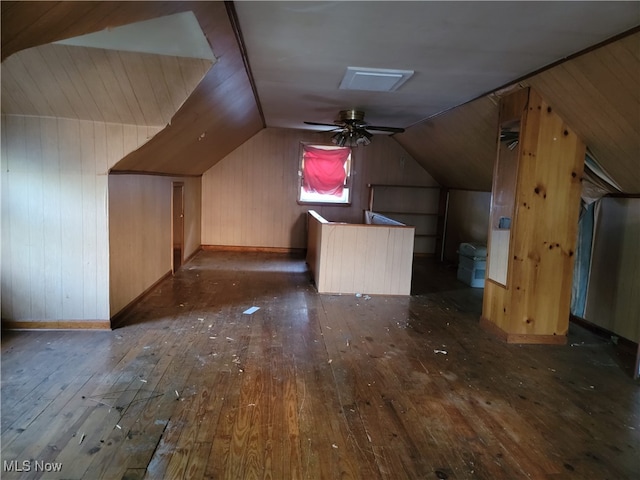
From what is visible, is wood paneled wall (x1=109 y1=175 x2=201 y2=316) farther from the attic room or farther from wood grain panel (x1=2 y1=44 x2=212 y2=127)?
wood grain panel (x1=2 y1=44 x2=212 y2=127)

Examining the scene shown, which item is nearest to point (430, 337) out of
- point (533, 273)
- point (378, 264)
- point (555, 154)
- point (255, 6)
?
point (533, 273)

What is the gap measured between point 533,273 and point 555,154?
1.05m

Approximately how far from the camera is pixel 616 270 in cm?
384

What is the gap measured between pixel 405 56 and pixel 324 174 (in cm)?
483

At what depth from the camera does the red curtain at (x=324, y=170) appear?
7715 mm

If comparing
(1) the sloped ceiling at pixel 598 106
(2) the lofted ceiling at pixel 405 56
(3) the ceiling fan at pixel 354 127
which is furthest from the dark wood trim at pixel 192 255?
(1) the sloped ceiling at pixel 598 106

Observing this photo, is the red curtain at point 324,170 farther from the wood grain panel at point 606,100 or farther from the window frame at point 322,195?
the wood grain panel at point 606,100

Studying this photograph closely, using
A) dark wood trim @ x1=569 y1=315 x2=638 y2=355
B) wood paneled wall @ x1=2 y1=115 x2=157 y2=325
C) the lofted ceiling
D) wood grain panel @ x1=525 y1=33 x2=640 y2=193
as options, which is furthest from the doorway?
dark wood trim @ x1=569 y1=315 x2=638 y2=355

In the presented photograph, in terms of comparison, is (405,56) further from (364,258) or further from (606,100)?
(364,258)

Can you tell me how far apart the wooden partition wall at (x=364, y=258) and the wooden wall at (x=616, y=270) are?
1.97 metres

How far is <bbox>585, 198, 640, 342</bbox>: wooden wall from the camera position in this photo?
11.9ft

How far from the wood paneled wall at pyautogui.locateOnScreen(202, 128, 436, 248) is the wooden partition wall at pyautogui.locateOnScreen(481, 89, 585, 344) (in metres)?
4.12

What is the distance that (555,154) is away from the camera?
3480mm

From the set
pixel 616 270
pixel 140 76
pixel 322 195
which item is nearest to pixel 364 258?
pixel 616 270
